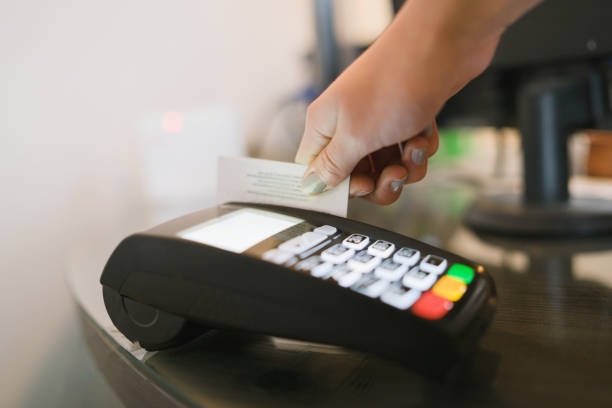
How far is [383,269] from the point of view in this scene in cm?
27

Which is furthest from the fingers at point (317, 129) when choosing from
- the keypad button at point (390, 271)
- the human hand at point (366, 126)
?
the keypad button at point (390, 271)

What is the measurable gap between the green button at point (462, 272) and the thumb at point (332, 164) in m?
0.10

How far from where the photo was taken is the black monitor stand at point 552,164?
529 mm

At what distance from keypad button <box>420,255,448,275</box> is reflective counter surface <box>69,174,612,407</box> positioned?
0.18ft

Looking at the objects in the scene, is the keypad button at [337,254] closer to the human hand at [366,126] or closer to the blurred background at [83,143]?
the human hand at [366,126]

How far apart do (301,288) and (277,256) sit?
30 mm

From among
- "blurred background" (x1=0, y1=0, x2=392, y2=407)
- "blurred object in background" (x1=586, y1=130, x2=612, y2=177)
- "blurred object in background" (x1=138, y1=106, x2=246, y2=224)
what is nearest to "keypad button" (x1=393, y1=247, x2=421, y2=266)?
"blurred background" (x1=0, y1=0, x2=392, y2=407)

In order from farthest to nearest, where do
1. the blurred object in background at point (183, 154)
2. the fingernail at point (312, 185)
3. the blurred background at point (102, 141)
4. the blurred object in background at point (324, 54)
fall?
the blurred object in background at point (324, 54) → the blurred object in background at point (183, 154) → the blurred background at point (102, 141) → the fingernail at point (312, 185)

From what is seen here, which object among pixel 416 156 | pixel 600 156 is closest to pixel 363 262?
pixel 416 156

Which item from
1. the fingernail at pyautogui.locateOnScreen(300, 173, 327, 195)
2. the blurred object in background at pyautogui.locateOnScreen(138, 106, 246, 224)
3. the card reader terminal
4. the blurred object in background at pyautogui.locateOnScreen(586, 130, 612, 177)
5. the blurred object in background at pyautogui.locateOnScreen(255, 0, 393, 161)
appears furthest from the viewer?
the blurred object in background at pyautogui.locateOnScreen(586, 130, 612, 177)

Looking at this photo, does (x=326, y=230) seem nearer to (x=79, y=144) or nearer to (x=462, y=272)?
(x=462, y=272)

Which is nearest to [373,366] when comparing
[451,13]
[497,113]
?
[451,13]

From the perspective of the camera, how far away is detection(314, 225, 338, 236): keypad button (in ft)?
1.04

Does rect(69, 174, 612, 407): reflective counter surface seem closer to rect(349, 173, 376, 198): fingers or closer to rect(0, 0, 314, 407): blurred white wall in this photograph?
A: rect(349, 173, 376, 198): fingers
